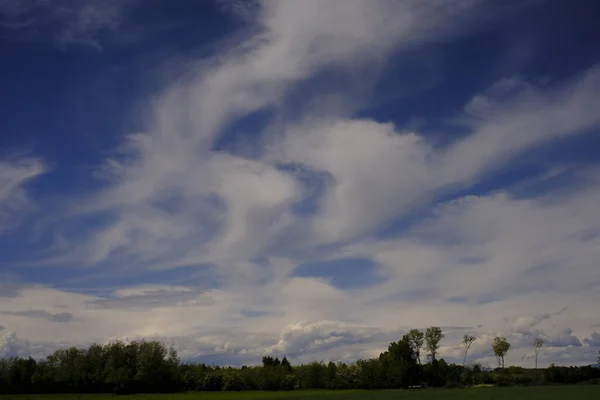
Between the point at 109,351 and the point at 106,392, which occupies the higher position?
the point at 109,351

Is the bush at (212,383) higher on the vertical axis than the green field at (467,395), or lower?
lower

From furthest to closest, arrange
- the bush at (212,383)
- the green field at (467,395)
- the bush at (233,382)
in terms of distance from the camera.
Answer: the bush at (233,382)
the bush at (212,383)
the green field at (467,395)

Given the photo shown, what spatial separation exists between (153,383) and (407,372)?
7386cm

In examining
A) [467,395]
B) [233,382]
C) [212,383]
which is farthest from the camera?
[233,382]

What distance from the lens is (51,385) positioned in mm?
136125

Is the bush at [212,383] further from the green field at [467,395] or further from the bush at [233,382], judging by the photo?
the green field at [467,395]

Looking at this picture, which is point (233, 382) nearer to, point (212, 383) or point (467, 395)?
point (212, 383)

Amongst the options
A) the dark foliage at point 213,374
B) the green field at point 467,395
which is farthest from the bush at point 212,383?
the green field at point 467,395

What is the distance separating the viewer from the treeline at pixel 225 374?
5394 inches

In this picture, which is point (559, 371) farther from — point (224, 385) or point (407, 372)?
point (224, 385)

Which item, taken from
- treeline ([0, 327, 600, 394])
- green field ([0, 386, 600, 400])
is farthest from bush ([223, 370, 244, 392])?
green field ([0, 386, 600, 400])

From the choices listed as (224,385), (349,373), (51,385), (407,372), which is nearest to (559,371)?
(407,372)

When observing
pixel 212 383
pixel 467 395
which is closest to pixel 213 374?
pixel 212 383

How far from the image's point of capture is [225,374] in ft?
557
